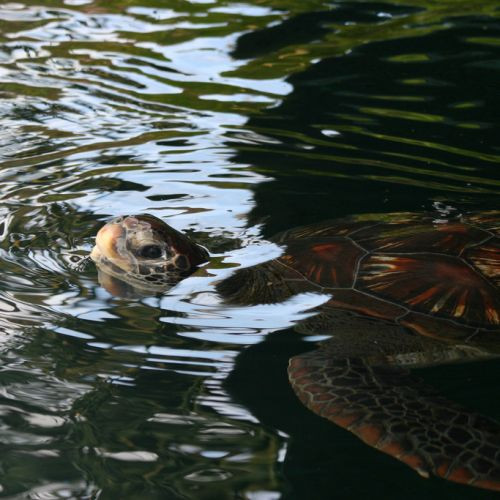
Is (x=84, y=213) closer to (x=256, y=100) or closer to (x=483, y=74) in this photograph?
(x=256, y=100)

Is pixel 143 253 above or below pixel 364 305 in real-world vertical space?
above

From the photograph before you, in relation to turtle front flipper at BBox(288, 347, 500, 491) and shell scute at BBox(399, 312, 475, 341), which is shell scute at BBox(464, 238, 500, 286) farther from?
turtle front flipper at BBox(288, 347, 500, 491)

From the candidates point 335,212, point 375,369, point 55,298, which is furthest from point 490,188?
point 55,298

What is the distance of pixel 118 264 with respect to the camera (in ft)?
13.9

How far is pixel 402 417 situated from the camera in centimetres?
317

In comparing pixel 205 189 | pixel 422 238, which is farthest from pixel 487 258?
pixel 205 189

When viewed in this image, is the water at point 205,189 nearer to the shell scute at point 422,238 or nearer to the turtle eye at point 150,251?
the turtle eye at point 150,251

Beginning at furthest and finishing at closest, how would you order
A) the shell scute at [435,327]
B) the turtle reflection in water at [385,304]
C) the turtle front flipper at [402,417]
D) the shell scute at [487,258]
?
the shell scute at [487,258] < the shell scute at [435,327] < the turtle reflection in water at [385,304] < the turtle front flipper at [402,417]

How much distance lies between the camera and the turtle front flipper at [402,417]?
114 inches

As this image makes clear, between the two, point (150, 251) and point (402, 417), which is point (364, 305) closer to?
point (402, 417)

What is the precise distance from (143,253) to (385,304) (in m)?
1.19

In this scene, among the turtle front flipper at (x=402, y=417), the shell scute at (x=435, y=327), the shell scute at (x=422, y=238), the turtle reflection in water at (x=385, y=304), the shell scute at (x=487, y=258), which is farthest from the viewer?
the shell scute at (x=422, y=238)

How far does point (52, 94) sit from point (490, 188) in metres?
3.44

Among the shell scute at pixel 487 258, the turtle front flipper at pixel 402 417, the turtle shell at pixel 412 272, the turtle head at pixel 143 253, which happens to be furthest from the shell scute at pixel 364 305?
the turtle head at pixel 143 253
